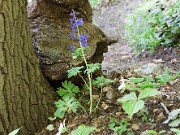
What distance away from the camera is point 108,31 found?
276 inches

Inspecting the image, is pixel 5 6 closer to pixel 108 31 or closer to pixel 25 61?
pixel 25 61

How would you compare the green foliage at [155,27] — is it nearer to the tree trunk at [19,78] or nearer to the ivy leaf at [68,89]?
the ivy leaf at [68,89]

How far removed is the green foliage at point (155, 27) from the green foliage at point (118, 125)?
7.64ft

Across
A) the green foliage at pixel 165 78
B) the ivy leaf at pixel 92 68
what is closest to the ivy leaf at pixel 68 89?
the ivy leaf at pixel 92 68

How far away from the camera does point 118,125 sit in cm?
230

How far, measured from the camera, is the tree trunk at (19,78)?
2242 mm

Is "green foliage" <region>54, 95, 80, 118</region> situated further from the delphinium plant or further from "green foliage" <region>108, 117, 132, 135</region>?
"green foliage" <region>108, 117, 132, 135</region>

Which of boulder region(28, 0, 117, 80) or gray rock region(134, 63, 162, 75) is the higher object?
boulder region(28, 0, 117, 80)

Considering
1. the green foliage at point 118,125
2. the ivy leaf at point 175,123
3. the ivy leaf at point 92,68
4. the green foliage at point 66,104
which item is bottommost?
the green foliage at point 118,125

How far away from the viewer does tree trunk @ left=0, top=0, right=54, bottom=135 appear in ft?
7.36

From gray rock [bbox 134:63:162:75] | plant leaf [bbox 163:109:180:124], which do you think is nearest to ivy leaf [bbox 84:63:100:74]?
plant leaf [bbox 163:109:180:124]

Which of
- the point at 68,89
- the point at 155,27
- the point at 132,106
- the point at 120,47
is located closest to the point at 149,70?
the point at 68,89

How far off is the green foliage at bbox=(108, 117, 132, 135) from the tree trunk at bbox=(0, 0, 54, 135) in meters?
0.57

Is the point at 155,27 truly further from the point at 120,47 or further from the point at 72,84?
the point at 72,84
